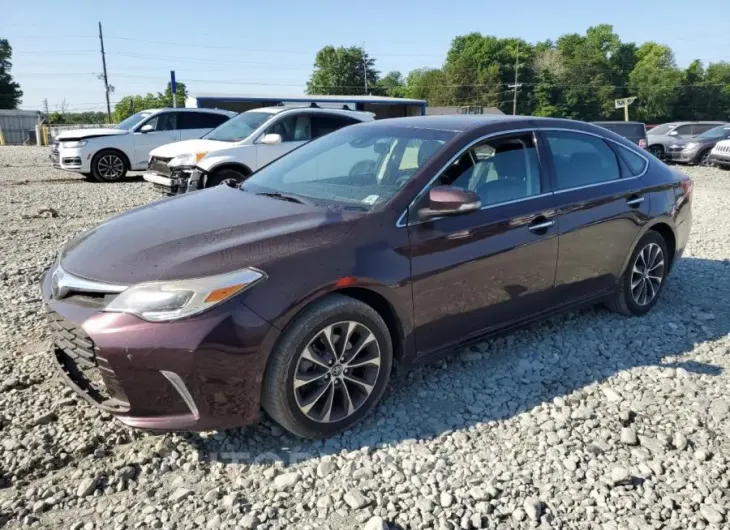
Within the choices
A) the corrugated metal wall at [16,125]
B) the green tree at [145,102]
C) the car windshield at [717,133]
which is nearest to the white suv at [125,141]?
the car windshield at [717,133]

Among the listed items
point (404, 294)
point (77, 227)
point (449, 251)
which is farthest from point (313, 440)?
point (77, 227)

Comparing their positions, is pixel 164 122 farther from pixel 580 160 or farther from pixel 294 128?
pixel 580 160

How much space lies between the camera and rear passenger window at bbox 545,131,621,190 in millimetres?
4234

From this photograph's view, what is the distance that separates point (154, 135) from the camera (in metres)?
14.3

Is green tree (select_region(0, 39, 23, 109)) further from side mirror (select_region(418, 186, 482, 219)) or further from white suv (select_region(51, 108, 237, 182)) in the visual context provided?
side mirror (select_region(418, 186, 482, 219))

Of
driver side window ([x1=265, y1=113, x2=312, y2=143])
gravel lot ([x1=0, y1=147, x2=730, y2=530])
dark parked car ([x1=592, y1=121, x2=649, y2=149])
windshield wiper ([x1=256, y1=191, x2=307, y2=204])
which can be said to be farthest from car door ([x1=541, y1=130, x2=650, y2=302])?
dark parked car ([x1=592, y1=121, x2=649, y2=149])

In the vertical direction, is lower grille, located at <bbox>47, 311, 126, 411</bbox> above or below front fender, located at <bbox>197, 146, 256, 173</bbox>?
below

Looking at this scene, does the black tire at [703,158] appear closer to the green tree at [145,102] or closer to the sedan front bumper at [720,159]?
the sedan front bumper at [720,159]

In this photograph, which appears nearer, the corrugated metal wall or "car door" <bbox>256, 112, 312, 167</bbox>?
"car door" <bbox>256, 112, 312, 167</bbox>

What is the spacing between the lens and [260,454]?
3.01 metres

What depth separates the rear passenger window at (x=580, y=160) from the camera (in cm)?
423

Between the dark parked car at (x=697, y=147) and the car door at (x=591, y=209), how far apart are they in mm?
18084

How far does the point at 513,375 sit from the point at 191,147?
26.3ft

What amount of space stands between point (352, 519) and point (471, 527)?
505mm
